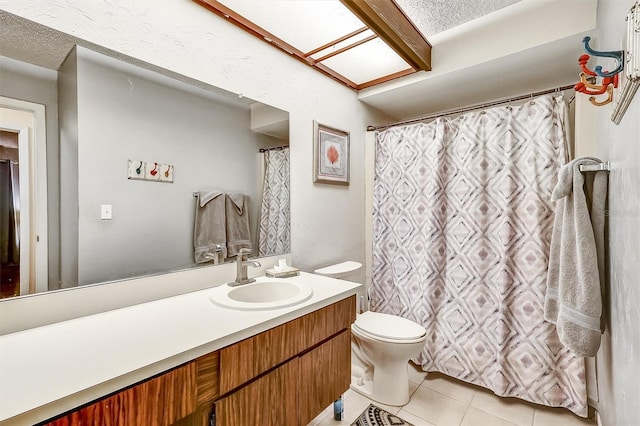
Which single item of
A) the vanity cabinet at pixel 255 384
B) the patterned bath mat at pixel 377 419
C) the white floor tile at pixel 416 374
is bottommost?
the white floor tile at pixel 416 374

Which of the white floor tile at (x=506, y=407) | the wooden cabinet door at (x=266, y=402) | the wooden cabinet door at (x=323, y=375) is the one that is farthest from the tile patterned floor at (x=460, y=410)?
the wooden cabinet door at (x=266, y=402)

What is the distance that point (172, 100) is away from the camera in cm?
133

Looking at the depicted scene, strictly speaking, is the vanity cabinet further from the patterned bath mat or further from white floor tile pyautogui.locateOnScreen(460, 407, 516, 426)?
white floor tile pyautogui.locateOnScreen(460, 407, 516, 426)

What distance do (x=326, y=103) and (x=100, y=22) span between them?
137cm

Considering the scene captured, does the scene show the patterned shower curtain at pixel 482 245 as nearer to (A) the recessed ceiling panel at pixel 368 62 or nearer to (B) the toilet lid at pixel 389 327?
(B) the toilet lid at pixel 389 327

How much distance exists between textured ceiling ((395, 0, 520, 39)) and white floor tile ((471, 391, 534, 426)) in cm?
239

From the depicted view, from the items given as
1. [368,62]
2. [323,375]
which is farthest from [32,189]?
[368,62]

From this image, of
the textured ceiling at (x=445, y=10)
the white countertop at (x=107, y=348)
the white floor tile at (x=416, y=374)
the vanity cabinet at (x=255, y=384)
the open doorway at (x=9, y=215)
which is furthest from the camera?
the white floor tile at (x=416, y=374)

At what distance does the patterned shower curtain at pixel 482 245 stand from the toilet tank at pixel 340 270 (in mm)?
391

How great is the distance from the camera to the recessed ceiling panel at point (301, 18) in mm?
1462

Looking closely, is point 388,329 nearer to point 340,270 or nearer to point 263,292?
point 340,270

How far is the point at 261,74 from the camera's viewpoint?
1671mm

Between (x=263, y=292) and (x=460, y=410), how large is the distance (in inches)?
55.8

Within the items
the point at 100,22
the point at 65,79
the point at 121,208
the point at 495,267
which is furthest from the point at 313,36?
the point at 495,267
